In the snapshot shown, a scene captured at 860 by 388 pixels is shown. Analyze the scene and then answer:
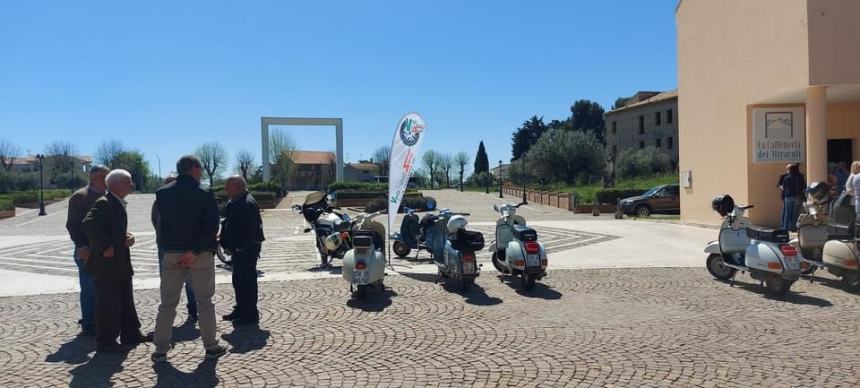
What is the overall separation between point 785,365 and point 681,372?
85cm

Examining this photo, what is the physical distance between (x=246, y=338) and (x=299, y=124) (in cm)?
3915

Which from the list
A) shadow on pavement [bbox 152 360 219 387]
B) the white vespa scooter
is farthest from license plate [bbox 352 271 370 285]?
shadow on pavement [bbox 152 360 219 387]

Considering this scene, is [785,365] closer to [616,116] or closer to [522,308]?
[522,308]

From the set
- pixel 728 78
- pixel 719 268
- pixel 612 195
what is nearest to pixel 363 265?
pixel 719 268

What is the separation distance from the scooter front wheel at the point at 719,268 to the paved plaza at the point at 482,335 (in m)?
0.24

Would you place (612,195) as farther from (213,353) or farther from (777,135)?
(213,353)

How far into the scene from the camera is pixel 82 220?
5535mm

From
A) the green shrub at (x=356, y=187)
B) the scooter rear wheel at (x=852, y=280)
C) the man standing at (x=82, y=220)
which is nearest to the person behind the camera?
the man standing at (x=82, y=220)

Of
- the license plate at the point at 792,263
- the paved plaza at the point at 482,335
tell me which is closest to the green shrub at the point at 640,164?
the paved plaza at the point at 482,335

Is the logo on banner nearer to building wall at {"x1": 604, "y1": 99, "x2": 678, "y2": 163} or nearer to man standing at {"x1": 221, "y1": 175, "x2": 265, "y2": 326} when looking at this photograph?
man standing at {"x1": 221, "y1": 175, "x2": 265, "y2": 326}

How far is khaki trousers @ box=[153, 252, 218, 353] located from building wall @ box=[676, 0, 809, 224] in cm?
1303

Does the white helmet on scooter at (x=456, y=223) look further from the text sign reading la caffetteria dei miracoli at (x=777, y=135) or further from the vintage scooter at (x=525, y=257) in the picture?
the text sign reading la caffetteria dei miracoli at (x=777, y=135)

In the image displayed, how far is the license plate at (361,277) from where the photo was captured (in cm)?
687

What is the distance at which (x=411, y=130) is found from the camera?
10.0 m
